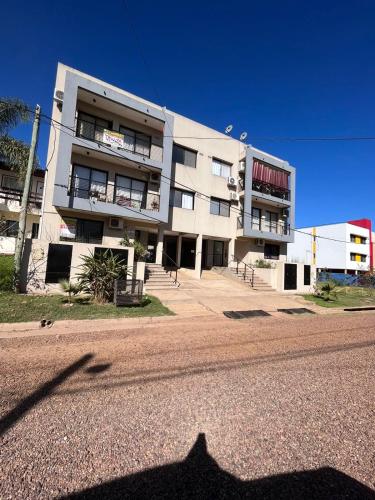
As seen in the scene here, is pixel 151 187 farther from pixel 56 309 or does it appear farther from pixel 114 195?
pixel 56 309

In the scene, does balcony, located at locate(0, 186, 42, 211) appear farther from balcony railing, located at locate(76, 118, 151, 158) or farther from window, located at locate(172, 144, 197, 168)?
window, located at locate(172, 144, 197, 168)

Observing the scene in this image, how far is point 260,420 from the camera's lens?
10.2ft

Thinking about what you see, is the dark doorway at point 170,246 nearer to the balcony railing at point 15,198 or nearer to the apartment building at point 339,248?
the balcony railing at point 15,198

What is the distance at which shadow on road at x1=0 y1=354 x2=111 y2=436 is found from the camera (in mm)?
2947

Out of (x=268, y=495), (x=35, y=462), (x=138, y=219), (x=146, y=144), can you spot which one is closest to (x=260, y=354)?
(x=268, y=495)

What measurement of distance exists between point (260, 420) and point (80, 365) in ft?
10.3

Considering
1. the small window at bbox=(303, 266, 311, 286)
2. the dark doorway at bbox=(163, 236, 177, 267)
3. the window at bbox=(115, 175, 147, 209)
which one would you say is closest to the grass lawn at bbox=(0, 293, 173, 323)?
the window at bbox=(115, 175, 147, 209)

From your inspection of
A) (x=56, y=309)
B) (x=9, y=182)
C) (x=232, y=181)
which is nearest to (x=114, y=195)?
(x=56, y=309)

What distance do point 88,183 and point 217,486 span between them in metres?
17.2

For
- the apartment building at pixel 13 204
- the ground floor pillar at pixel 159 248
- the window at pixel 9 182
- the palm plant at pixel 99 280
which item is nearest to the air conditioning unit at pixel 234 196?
the ground floor pillar at pixel 159 248

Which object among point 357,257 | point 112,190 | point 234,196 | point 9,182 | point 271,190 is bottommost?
point 357,257

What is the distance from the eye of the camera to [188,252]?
23266 mm

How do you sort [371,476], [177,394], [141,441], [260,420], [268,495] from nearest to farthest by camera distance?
[268,495]
[371,476]
[141,441]
[260,420]
[177,394]

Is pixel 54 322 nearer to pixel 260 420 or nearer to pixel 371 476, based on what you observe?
pixel 260 420
